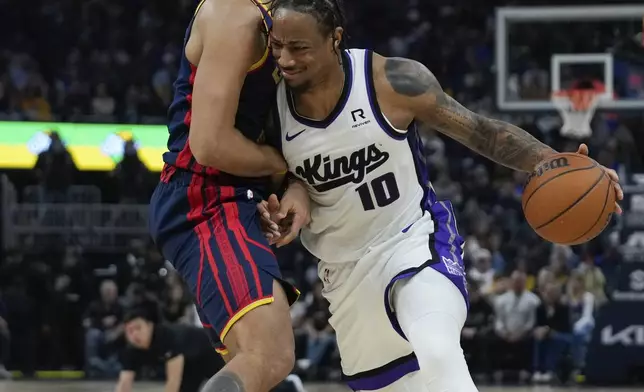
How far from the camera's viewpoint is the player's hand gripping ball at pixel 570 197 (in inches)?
160

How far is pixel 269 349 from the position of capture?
11.7 feet

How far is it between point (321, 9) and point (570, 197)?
45.5 inches

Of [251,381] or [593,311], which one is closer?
[251,381]

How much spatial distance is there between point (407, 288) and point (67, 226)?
1051 centimetres

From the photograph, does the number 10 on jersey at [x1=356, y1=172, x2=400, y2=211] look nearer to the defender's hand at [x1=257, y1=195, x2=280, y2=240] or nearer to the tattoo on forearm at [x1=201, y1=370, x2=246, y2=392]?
the defender's hand at [x1=257, y1=195, x2=280, y2=240]

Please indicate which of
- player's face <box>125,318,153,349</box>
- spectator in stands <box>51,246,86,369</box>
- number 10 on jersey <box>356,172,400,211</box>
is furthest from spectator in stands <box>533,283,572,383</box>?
number 10 on jersey <box>356,172,400,211</box>

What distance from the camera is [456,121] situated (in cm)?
420

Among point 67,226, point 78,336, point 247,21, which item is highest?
point 247,21

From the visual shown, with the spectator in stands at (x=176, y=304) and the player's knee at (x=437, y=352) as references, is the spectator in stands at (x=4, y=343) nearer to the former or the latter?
the spectator in stands at (x=176, y=304)

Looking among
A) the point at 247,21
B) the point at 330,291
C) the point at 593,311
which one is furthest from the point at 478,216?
the point at 247,21

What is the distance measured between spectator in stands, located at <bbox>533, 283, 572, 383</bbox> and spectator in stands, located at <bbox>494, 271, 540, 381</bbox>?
9cm

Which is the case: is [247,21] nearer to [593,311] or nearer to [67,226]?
[593,311]

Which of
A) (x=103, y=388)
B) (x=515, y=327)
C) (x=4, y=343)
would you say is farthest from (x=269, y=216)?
(x=4, y=343)

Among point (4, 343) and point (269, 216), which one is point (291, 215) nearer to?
point (269, 216)
